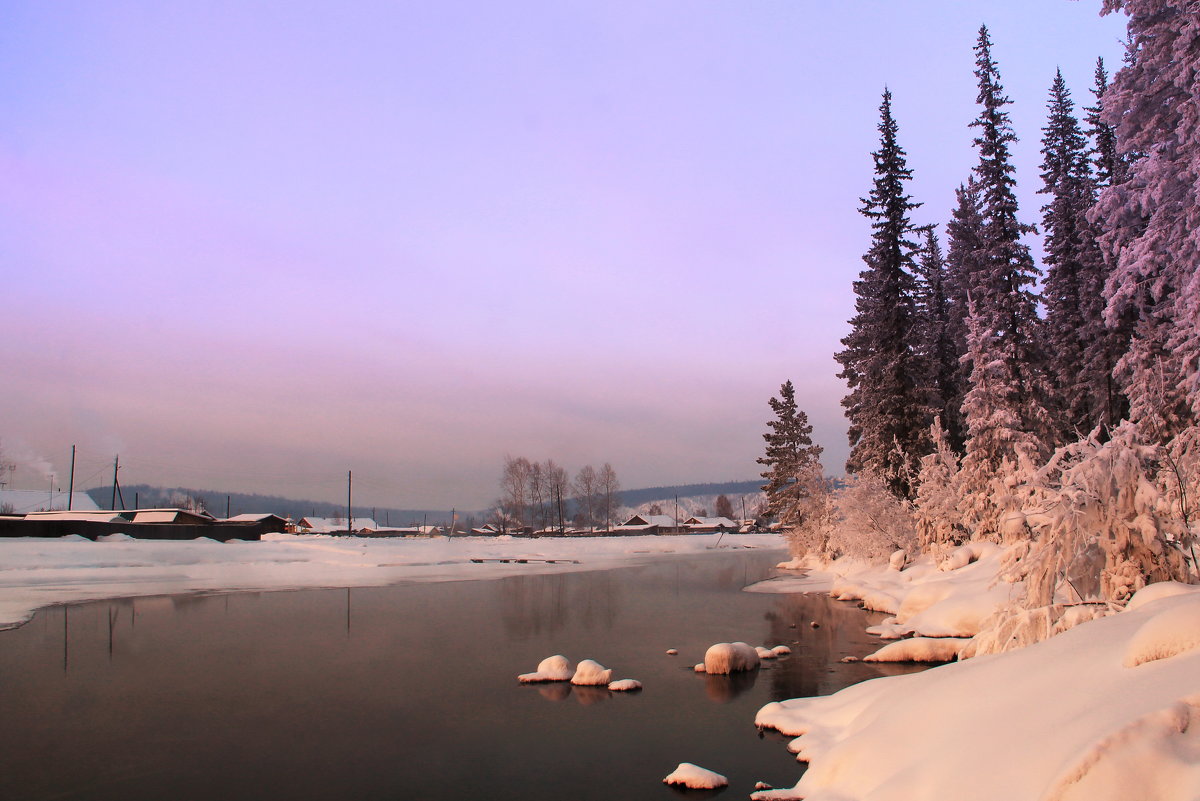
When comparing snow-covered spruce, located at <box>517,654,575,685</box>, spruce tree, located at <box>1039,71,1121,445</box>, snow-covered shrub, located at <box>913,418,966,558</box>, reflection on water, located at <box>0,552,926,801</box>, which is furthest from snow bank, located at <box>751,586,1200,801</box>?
spruce tree, located at <box>1039,71,1121,445</box>

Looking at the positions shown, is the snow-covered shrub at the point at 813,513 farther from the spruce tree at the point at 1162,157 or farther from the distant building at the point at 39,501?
the distant building at the point at 39,501

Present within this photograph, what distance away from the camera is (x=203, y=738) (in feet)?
38.7

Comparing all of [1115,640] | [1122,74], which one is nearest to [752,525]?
[1122,74]

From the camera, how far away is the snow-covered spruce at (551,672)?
15750mm

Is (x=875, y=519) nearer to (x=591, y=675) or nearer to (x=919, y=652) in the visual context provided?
(x=919, y=652)

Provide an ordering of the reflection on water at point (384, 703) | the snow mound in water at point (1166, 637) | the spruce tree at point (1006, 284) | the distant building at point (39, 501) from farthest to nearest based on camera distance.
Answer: the distant building at point (39, 501) < the spruce tree at point (1006, 284) < the reflection on water at point (384, 703) < the snow mound in water at point (1166, 637)

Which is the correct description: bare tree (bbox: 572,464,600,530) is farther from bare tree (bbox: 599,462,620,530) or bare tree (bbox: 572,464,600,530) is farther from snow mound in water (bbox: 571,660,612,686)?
snow mound in water (bbox: 571,660,612,686)

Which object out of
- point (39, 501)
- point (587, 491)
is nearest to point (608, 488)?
point (587, 491)

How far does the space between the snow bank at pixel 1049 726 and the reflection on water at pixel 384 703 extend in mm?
1786

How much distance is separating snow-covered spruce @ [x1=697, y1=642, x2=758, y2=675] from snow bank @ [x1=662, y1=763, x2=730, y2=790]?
6454 mm

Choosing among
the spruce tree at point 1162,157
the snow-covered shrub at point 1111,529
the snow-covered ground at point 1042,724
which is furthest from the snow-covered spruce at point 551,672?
the spruce tree at point 1162,157

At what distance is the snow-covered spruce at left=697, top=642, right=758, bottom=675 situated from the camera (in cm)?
1611

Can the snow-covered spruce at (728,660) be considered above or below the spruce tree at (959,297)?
below

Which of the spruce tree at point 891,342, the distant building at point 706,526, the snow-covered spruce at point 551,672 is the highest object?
the spruce tree at point 891,342
